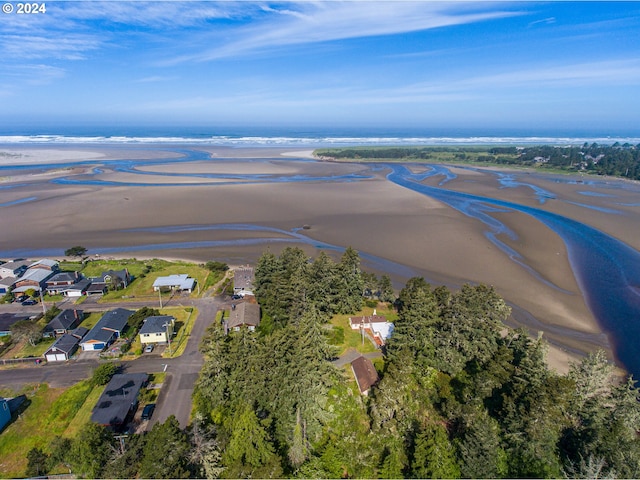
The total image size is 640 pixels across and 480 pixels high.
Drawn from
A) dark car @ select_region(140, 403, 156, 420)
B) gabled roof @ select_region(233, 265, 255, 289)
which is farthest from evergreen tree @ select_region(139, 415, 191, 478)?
gabled roof @ select_region(233, 265, 255, 289)

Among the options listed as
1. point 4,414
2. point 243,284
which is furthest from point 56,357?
point 243,284

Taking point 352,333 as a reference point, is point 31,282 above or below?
above

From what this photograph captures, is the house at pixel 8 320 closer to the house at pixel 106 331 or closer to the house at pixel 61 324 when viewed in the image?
the house at pixel 61 324

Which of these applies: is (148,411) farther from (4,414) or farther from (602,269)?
(602,269)

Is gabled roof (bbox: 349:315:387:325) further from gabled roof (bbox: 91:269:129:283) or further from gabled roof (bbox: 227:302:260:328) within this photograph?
gabled roof (bbox: 91:269:129:283)

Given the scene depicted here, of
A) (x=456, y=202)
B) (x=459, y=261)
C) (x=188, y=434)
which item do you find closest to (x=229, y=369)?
(x=188, y=434)

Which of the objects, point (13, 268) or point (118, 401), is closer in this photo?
point (118, 401)
